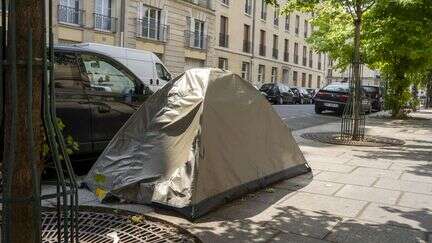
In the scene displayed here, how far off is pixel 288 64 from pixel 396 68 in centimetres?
3180

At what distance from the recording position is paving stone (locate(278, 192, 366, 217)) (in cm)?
541

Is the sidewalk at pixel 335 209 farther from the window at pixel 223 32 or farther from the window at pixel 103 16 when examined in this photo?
the window at pixel 223 32

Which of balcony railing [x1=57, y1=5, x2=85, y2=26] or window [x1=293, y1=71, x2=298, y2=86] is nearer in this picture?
balcony railing [x1=57, y1=5, x2=85, y2=26]

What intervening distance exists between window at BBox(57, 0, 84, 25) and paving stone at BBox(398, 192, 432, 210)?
22.3 m

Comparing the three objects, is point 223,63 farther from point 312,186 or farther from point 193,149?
point 193,149

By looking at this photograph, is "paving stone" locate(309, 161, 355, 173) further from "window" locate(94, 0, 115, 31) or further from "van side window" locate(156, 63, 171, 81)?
"window" locate(94, 0, 115, 31)

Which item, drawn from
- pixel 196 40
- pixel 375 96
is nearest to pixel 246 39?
pixel 196 40

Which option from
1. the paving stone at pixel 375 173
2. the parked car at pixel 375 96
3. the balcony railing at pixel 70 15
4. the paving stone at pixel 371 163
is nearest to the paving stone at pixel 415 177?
the paving stone at pixel 375 173

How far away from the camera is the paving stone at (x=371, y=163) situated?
27.7ft

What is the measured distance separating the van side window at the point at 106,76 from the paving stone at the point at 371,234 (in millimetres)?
3748

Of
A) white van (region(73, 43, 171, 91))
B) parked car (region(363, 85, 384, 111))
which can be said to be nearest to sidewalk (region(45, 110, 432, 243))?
white van (region(73, 43, 171, 91))

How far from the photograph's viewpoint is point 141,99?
7.56 metres

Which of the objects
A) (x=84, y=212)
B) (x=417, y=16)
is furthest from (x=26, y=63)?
(x=417, y=16)

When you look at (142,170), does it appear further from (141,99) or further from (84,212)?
(141,99)
